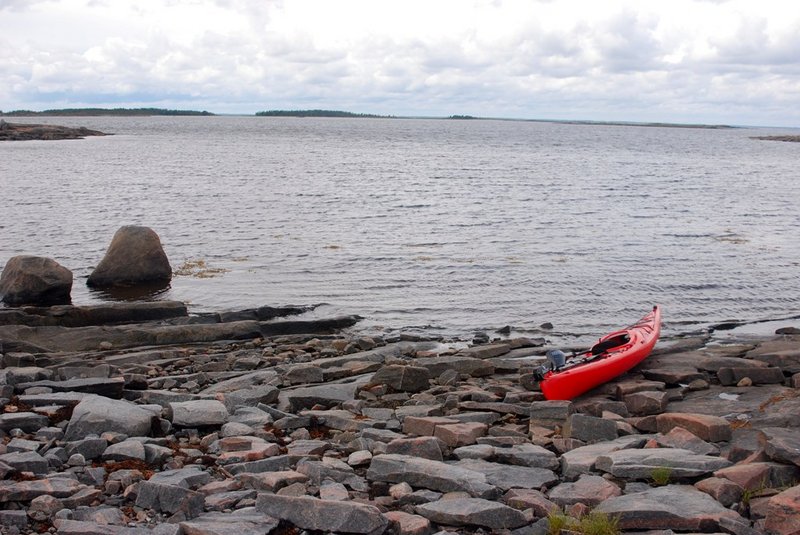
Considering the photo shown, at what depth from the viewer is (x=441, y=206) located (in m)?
43.2

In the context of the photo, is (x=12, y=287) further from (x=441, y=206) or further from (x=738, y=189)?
(x=738, y=189)

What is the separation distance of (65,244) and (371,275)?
12.4 m

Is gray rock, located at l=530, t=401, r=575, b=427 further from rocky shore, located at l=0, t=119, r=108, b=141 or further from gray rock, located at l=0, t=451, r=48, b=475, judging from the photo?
rocky shore, located at l=0, t=119, r=108, b=141

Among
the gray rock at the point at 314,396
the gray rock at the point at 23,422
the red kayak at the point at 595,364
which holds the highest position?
the gray rock at the point at 23,422

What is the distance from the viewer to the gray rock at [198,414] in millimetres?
9617

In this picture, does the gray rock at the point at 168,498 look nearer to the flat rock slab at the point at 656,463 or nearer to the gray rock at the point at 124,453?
the gray rock at the point at 124,453

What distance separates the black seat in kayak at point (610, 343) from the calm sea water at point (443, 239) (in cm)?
421

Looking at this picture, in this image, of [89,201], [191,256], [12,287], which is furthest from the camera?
[89,201]

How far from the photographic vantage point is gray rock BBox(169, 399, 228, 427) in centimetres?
962

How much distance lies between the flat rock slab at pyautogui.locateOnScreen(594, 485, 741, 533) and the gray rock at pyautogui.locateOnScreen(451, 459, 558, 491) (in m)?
0.96

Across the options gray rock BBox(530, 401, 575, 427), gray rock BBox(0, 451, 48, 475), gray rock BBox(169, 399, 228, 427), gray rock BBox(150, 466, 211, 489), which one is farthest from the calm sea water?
gray rock BBox(0, 451, 48, 475)

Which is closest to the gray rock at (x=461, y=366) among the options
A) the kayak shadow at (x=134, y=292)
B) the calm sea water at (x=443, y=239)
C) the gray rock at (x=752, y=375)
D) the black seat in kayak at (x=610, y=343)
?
the black seat in kayak at (x=610, y=343)

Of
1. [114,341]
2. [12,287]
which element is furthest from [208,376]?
[12,287]

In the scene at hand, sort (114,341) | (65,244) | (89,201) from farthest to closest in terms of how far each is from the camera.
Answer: (89,201), (65,244), (114,341)
